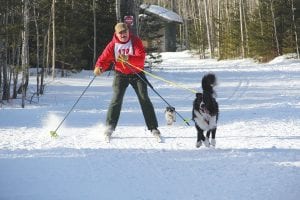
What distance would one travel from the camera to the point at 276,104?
1255 cm

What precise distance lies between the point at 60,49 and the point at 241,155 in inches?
610

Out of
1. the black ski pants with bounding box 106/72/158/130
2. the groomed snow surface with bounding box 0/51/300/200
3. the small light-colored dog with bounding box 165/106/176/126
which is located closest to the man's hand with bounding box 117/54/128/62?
the black ski pants with bounding box 106/72/158/130

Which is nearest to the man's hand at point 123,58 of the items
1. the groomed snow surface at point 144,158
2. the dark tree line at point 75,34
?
the groomed snow surface at point 144,158

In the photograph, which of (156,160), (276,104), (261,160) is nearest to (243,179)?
(261,160)

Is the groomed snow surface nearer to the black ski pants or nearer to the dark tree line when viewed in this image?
the black ski pants

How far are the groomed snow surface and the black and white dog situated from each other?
0.19 metres

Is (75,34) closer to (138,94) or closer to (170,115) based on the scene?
(170,115)

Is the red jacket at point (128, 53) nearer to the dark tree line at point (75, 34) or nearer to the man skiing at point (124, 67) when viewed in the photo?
the man skiing at point (124, 67)

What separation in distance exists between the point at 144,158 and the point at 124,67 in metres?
1.91

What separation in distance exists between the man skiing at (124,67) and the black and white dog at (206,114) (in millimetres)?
758

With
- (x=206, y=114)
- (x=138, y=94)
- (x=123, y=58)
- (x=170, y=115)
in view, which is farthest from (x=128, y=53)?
(x=170, y=115)

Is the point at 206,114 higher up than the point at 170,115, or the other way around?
the point at 206,114

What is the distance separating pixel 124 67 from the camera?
777cm

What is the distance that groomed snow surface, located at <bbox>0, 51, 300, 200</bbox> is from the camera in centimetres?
498
